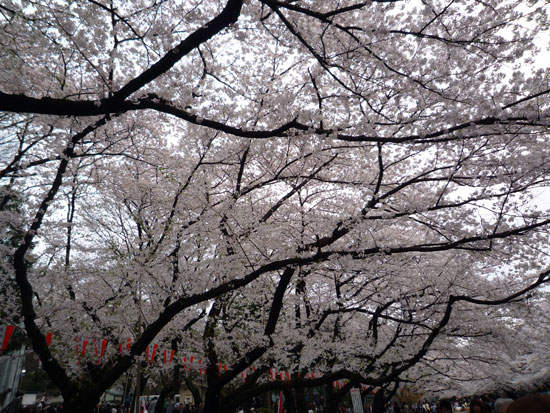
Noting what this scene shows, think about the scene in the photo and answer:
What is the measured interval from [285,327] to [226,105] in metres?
6.26

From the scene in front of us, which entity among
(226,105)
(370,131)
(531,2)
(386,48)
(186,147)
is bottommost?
(370,131)

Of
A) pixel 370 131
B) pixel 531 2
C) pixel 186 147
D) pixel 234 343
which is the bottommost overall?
pixel 234 343

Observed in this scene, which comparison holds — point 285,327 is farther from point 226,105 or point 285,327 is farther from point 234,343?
point 226,105

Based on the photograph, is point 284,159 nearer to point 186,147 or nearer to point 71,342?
point 186,147

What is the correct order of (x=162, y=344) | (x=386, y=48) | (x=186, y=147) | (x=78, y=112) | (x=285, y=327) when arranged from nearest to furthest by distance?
(x=78, y=112)
(x=386, y=48)
(x=186, y=147)
(x=285, y=327)
(x=162, y=344)

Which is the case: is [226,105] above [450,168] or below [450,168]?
above

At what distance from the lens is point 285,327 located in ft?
31.9

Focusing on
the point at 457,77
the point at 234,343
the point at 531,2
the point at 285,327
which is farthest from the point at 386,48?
the point at 234,343

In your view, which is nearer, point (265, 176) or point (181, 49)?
point (181, 49)

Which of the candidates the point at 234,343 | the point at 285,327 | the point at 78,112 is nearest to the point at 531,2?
the point at 78,112

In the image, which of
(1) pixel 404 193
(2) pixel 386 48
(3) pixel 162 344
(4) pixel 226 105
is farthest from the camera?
(3) pixel 162 344

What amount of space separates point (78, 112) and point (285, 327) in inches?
309

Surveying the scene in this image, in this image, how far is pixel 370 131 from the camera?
500 centimetres

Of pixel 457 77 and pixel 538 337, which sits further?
pixel 538 337
